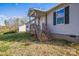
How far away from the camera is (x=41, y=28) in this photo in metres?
10.3

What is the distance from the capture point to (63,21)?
9.37 meters

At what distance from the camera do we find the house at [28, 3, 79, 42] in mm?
8355

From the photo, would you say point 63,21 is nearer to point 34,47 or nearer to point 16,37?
point 34,47

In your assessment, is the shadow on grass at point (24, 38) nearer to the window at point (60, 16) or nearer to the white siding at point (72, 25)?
the white siding at point (72, 25)

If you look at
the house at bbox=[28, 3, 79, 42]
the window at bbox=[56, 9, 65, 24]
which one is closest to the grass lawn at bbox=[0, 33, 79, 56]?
the house at bbox=[28, 3, 79, 42]

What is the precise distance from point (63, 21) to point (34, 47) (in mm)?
2197

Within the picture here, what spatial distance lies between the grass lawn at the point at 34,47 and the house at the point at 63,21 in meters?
0.53

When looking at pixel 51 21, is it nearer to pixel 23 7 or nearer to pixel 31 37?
A: pixel 31 37

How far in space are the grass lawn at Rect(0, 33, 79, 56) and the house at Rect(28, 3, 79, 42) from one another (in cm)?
53

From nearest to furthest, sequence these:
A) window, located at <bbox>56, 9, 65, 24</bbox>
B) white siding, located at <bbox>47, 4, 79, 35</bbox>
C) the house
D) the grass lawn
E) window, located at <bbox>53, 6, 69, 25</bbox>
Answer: the grass lawn → white siding, located at <bbox>47, 4, 79, 35</bbox> → the house → window, located at <bbox>53, 6, 69, 25</bbox> → window, located at <bbox>56, 9, 65, 24</bbox>

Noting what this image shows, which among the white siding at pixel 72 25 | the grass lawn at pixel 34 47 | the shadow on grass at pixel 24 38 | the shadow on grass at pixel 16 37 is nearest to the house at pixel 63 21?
the white siding at pixel 72 25

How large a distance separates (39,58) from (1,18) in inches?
94.6

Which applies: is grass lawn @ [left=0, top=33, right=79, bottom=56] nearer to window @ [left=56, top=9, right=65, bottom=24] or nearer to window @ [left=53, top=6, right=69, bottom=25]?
window @ [left=53, top=6, right=69, bottom=25]

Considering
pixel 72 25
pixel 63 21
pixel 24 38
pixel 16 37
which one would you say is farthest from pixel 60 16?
pixel 16 37
